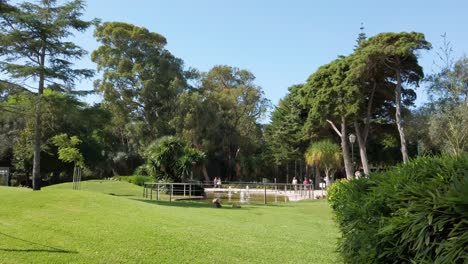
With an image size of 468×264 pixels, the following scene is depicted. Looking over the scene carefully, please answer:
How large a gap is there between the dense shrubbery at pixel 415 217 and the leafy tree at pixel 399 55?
30.6 meters

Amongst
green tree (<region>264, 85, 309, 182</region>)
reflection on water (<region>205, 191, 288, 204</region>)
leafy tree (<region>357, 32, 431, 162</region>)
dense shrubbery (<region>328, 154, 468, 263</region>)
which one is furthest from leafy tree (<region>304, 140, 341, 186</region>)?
dense shrubbery (<region>328, 154, 468, 263</region>)

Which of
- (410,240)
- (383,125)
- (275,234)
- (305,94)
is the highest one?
(305,94)

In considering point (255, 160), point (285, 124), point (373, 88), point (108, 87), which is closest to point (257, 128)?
point (255, 160)

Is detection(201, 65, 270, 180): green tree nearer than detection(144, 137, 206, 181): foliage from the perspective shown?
No

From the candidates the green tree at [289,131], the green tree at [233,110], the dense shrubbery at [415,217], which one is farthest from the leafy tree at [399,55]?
the dense shrubbery at [415,217]

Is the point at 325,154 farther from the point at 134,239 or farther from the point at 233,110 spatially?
the point at 134,239

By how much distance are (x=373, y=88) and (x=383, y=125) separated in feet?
21.0

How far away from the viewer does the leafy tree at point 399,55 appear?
110 feet

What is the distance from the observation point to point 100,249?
24.1 ft

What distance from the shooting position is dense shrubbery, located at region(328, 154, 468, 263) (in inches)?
107

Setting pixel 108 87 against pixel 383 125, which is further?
pixel 108 87

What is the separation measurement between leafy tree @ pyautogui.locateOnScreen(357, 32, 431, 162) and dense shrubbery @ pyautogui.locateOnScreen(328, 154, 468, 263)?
30579 millimetres

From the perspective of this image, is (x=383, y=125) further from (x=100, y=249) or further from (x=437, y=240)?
(x=437, y=240)

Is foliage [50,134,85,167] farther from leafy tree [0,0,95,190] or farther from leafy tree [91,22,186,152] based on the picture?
leafy tree [91,22,186,152]
